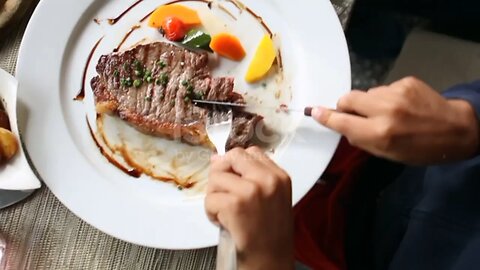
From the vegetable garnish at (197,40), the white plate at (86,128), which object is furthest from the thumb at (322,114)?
the vegetable garnish at (197,40)

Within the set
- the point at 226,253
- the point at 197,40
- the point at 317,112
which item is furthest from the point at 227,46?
the point at 226,253

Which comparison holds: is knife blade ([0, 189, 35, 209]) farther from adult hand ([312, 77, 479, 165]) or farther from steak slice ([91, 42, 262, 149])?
adult hand ([312, 77, 479, 165])

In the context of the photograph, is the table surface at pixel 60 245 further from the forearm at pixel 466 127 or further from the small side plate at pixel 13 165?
the forearm at pixel 466 127

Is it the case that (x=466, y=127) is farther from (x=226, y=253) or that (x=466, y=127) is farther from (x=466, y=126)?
(x=226, y=253)

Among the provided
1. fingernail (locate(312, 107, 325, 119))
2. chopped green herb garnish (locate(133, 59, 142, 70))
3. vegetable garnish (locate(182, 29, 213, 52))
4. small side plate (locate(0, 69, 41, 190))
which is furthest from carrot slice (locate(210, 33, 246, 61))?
small side plate (locate(0, 69, 41, 190))

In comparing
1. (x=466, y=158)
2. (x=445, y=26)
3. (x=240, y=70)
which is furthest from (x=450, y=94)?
(x=445, y=26)
